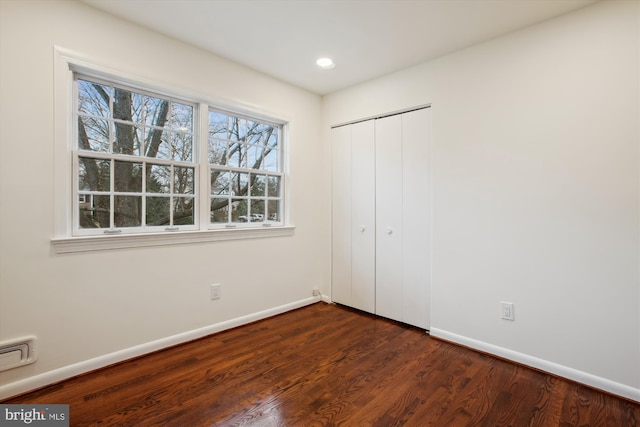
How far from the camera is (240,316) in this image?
2.90 meters

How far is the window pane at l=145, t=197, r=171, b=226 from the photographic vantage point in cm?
242

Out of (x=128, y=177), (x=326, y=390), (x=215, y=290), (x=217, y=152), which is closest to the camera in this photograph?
(x=326, y=390)

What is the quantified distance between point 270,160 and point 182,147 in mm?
937

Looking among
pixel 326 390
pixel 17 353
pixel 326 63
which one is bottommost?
pixel 326 390

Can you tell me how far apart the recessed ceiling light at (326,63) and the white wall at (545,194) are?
0.82m

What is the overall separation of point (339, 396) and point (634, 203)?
6.97ft

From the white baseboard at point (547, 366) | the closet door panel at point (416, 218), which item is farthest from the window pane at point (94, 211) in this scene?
the white baseboard at point (547, 366)

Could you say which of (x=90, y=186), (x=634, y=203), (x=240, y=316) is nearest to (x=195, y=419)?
(x=240, y=316)

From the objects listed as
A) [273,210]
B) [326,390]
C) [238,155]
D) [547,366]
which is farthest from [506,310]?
[238,155]

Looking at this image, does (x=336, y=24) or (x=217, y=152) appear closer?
(x=336, y=24)

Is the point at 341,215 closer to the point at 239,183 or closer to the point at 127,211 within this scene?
the point at 239,183

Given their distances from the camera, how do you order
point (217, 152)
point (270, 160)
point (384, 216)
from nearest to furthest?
point (217, 152) < point (384, 216) < point (270, 160)

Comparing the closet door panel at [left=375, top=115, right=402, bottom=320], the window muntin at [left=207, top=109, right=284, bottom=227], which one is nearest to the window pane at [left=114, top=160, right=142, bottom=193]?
the window muntin at [left=207, top=109, right=284, bottom=227]

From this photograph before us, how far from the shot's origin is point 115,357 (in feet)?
7.11
